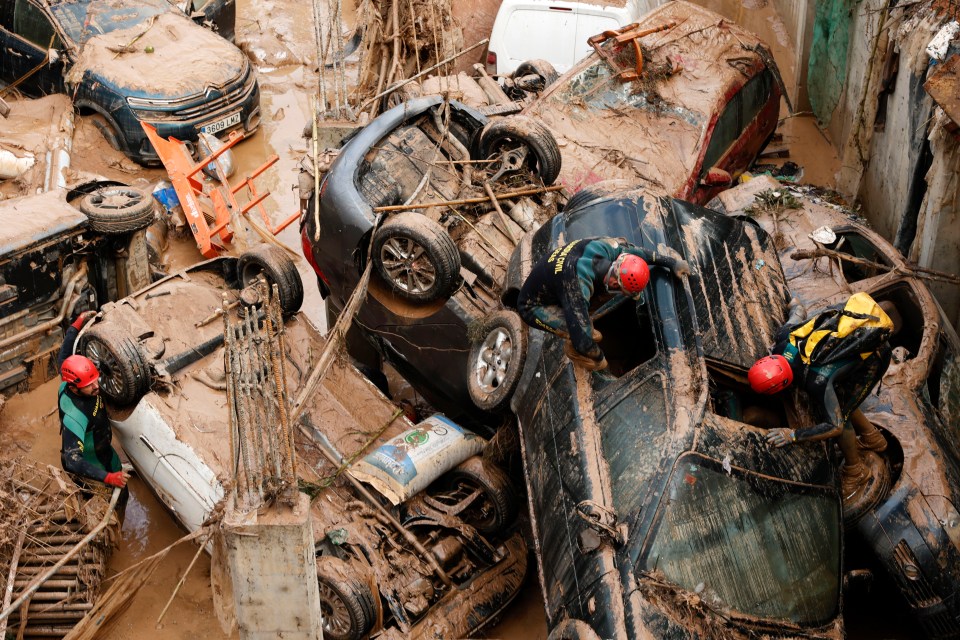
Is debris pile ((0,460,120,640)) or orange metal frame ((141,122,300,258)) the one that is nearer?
debris pile ((0,460,120,640))

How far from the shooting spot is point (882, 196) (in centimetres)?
1010

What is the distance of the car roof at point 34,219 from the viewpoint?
8.01m

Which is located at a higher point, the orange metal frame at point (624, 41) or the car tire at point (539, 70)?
the orange metal frame at point (624, 41)

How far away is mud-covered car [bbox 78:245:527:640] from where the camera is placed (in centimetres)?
653

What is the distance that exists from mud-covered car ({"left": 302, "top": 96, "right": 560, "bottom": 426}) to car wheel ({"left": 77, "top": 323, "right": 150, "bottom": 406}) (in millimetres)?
1590

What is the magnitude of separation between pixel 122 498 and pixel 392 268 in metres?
2.61

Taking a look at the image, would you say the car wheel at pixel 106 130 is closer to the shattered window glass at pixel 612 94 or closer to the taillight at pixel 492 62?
the taillight at pixel 492 62

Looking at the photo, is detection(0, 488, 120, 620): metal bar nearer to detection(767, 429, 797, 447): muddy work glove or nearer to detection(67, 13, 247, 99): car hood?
detection(767, 429, 797, 447): muddy work glove

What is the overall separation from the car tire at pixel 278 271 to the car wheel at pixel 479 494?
6.47 feet

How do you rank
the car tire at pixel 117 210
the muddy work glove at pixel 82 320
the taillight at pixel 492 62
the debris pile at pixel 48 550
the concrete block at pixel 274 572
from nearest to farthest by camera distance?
the concrete block at pixel 274 572 → the debris pile at pixel 48 550 → the muddy work glove at pixel 82 320 → the car tire at pixel 117 210 → the taillight at pixel 492 62

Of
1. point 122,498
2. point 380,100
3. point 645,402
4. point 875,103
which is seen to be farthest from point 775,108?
point 122,498

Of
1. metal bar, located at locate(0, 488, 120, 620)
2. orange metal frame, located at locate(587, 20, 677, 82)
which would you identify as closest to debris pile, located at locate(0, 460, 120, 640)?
metal bar, located at locate(0, 488, 120, 620)

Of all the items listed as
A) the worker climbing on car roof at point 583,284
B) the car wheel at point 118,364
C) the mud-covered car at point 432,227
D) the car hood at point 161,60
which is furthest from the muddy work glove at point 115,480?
the car hood at point 161,60

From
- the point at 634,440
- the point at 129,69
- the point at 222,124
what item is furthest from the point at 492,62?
the point at 634,440
